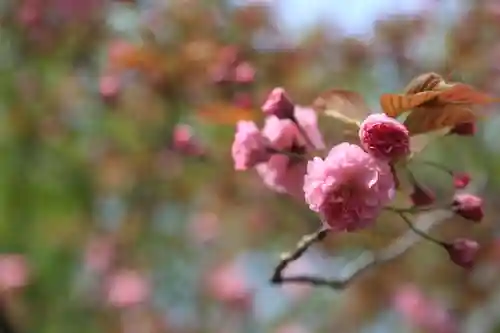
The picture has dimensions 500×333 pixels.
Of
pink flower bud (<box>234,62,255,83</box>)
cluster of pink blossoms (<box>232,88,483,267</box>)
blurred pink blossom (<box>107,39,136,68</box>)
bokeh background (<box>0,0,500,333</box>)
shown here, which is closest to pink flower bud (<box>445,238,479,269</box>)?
cluster of pink blossoms (<box>232,88,483,267</box>)

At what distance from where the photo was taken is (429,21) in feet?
4.27

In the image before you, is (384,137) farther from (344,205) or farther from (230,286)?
(230,286)

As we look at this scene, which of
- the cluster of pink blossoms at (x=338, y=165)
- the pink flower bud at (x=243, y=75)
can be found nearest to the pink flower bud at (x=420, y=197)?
the cluster of pink blossoms at (x=338, y=165)

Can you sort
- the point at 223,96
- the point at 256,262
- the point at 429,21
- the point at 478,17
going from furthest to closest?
the point at 256,262, the point at 429,21, the point at 478,17, the point at 223,96

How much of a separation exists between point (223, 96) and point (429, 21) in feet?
1.63

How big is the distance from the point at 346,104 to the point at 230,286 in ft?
2.82

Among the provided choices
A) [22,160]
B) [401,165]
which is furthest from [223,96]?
[22,160]

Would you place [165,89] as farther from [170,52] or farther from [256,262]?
[256,262]

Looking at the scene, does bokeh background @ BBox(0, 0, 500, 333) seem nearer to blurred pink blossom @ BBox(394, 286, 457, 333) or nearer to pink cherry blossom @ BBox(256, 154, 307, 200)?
blurred pink blossom @ BBox(394, 286, 457, 333)

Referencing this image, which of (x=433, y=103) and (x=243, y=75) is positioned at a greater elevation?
(x=433, y=103)

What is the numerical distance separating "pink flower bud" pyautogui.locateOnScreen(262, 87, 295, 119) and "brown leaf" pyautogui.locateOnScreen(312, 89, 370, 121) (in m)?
0.03

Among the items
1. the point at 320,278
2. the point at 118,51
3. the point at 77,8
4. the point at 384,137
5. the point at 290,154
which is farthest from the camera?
the point at 77,8

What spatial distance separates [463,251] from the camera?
583mm

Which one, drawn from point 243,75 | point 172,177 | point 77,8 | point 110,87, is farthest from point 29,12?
point 243,75
